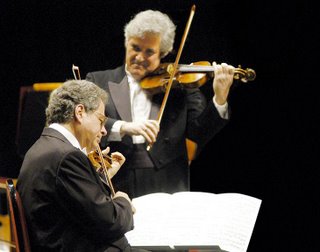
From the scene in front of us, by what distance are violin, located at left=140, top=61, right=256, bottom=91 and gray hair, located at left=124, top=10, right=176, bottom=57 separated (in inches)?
5.8

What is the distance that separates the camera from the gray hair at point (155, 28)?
2.77 meters

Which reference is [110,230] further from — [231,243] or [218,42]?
[218,42]

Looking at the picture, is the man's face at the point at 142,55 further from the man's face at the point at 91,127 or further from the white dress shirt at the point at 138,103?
the man's face at the point at 91,127

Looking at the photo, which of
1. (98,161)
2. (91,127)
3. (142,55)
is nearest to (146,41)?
(142,55)

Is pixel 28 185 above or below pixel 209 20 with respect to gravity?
below

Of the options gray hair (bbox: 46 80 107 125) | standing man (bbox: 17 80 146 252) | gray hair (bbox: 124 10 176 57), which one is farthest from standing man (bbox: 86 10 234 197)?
standing man (bbox: 17 80 146 252)

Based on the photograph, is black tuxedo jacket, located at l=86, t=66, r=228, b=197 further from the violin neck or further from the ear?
the ear

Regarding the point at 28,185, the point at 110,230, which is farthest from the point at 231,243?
the point at 28,185

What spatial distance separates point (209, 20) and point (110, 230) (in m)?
1.85

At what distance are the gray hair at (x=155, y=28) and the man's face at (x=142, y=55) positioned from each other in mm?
27

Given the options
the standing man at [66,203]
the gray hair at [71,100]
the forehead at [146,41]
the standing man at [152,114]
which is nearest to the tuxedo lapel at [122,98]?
the standing man at [152,114]

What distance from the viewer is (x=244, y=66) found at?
332 cm

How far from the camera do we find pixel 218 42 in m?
3.32

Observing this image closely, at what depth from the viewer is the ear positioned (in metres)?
2.00
